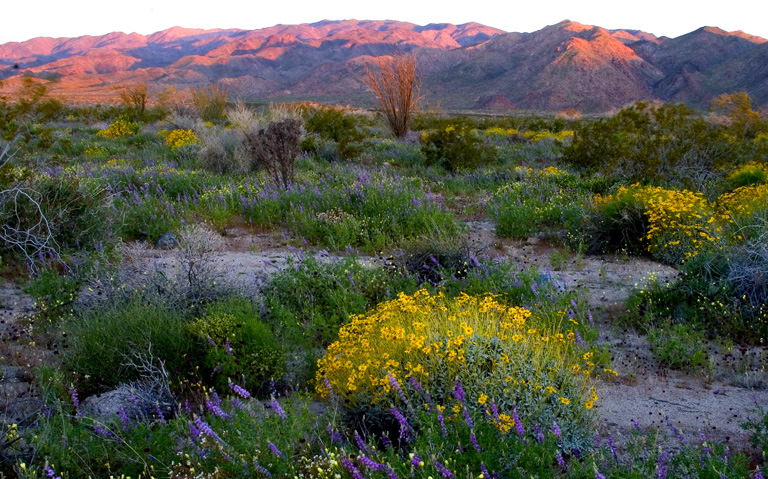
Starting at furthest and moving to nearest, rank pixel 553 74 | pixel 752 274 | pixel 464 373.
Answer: pixel 553 74
pixel 752 274
pixel 464 373

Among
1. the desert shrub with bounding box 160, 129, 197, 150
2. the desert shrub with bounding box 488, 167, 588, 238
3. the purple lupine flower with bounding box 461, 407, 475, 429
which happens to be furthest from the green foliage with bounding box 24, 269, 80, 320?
the desert shrub with bounding box 160, 129, 197, 150

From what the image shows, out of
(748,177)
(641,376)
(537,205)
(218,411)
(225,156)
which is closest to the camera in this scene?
(218,411)

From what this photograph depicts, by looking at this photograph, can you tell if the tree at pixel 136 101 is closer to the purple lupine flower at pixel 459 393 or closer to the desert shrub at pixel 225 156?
the desert shrub at pixel 225 156

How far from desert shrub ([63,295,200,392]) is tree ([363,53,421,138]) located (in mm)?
15119

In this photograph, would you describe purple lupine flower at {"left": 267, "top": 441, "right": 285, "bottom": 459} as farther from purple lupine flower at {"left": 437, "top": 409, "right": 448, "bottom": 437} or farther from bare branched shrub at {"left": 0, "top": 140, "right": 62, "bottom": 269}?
bare branched shrub at {"left": 0, "top": 140, "right": 62, "bottom": 269}

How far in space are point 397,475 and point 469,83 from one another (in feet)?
301

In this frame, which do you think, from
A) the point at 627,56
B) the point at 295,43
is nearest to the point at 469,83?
the point at 627,56

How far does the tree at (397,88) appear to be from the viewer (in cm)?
1817

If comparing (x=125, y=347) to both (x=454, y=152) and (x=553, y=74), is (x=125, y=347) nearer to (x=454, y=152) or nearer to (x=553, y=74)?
(x=454, y=152)

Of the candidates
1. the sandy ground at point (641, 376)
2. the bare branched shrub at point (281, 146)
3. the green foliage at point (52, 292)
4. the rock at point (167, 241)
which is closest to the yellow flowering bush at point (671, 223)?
the sandy ground at point (641, 376)

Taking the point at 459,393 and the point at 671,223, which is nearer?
the point at 459,393

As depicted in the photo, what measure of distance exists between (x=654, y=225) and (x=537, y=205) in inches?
94.5

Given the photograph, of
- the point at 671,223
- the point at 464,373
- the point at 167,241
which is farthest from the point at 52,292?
the point at 671,223

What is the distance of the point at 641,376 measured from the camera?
12.8ft
